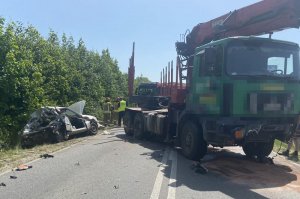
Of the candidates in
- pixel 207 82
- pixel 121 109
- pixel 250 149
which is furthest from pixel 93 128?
pixel 207 82

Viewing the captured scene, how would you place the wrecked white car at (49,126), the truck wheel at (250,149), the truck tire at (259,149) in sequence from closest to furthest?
the truck tire at (259,149), the truck wheel at (250,149), the wrecked white car at (49,126)

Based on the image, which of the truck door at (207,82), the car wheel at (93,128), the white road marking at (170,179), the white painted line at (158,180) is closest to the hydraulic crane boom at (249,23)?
the truck door at (207,82)

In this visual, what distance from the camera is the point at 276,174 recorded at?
9.28m

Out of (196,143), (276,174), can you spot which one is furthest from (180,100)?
(276,174)

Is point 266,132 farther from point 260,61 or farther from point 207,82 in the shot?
point 207,82

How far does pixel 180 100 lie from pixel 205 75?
228cm

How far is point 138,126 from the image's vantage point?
1652cm

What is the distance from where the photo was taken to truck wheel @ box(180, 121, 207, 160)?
1078cm

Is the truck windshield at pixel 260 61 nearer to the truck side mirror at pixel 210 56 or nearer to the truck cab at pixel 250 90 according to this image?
the truck cab at pixel 250 90

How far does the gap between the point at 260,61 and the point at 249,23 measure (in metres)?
1.82

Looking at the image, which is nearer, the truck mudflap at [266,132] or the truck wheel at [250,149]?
the truck mudflap at [266,132]

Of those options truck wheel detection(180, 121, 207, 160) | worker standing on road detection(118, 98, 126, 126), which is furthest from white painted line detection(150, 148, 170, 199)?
worker standing on road detection(118, 98, 126, 126)

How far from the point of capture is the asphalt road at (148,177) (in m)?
7.31

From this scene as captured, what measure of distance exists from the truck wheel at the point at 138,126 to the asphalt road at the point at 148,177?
140 inches
